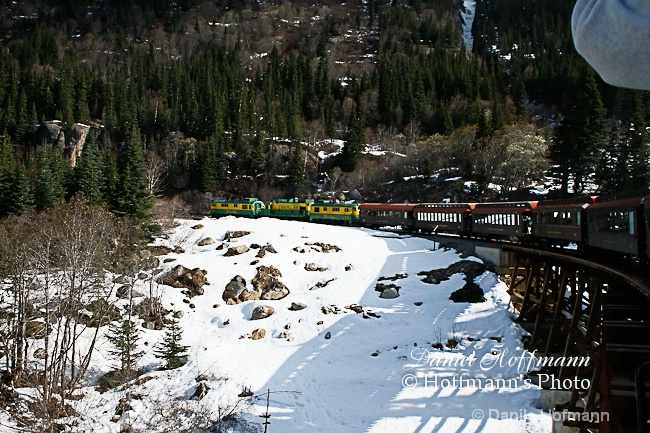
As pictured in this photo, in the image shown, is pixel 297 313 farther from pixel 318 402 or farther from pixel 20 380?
pixel 20 380

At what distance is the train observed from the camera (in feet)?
43.4

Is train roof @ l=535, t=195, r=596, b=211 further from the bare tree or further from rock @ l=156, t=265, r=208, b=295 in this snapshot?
the bare tree

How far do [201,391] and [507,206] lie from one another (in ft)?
67.0

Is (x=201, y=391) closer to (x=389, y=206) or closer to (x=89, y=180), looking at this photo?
(x=389, y=206)

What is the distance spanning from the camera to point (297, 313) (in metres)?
28.8

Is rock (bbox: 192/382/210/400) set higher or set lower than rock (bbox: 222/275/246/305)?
lower

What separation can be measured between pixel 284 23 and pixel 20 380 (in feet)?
631

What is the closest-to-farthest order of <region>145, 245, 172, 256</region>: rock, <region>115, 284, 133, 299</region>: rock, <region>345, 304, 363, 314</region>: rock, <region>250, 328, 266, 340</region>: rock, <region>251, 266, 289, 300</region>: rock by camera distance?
<region>250, 328, 266, 340</region>: rock < <region>345, 304, 363, 314</region>: rock < <region>115, 284, 133, 299</region>: rock < <region>251, 266, 289, 300</region>: rock < <region>145, 245, 172, 256</region>: rock

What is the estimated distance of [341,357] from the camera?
77.9 feet

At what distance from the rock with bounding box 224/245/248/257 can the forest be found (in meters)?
9.18

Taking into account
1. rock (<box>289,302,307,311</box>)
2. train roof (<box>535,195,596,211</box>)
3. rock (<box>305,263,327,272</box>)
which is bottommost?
rock (<box>289,302,307,311</box>)

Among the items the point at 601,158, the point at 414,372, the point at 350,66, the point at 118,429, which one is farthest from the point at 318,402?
the point at 350,66

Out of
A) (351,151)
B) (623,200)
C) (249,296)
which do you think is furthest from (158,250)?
(351,151)

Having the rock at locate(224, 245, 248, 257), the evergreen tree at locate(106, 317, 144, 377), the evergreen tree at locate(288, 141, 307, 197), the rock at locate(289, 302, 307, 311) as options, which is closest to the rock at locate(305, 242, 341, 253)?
the rock at locate(224, 245, 248, 257)
